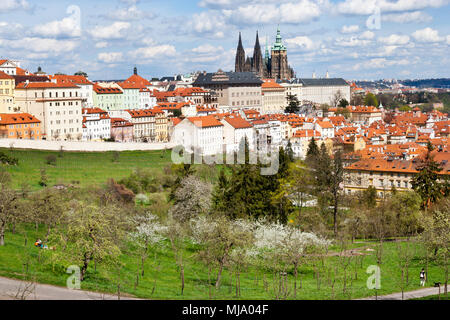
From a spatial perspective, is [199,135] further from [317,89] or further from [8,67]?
[317,89]

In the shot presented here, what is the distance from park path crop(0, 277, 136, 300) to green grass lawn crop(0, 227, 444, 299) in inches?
25.1

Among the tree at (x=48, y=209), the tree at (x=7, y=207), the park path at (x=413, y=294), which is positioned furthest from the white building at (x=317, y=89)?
the park path at (x=413, y=294)

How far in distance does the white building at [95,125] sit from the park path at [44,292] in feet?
179

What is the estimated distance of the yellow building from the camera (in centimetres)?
6788

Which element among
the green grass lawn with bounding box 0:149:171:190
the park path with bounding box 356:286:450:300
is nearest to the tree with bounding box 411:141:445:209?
the park path with bounding box 356:286:450:300

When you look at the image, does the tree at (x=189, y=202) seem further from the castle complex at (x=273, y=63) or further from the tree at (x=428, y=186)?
the castle complex at (x=273, y=63)

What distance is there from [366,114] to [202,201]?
85949 mm

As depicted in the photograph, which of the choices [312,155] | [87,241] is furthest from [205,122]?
[87,241]

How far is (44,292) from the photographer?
16.8 metres

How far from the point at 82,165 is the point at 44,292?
40.3 metres

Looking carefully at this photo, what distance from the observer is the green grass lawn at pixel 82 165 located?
4992 cm
